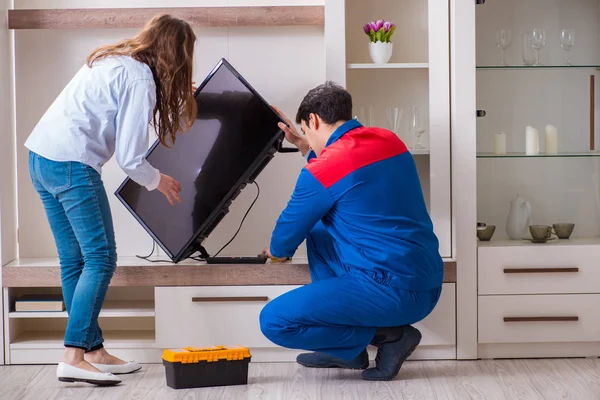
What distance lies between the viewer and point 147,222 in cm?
313

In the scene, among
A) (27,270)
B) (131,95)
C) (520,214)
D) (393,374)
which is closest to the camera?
(131,95)

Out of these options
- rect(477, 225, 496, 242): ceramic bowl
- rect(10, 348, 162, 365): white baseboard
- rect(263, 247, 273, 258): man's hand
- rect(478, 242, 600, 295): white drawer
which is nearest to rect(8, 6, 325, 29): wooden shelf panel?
rect(263, 247, 273, 258): man's hand

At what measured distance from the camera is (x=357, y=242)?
2703 mm

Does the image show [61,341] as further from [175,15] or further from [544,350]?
[544,350]

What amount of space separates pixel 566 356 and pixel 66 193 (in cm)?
196

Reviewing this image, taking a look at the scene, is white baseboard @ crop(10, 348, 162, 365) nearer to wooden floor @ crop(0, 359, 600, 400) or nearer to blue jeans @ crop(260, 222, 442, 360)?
wooden floor @ crop(0, 359, 600, 400)

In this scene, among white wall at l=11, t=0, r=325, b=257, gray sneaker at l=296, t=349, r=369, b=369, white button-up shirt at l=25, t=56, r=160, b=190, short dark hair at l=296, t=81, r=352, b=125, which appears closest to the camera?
white button-up shirt at l=25, t=56, r=160, b=190

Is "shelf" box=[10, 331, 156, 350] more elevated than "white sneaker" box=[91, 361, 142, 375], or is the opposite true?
"shelf" box=[10, 331, 156, 350]

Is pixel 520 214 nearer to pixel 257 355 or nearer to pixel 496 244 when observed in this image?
pixel 496 244

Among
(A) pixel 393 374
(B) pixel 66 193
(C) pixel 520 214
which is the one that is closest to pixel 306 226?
(A) pixel 393 374

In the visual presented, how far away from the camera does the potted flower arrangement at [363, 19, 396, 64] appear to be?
3.21 meters

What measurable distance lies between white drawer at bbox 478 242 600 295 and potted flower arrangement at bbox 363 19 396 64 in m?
0.86

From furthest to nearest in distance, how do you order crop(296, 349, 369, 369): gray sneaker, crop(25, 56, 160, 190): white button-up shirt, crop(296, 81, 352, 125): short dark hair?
crop(296, 349, 369, 369): gray sneaker < crop(296, 81, 352, 125): short dark hair < crop(25, 56, 160, 190): white button-up shirt

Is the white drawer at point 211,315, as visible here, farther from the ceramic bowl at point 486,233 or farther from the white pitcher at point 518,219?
the white pitcher at point 518,219
